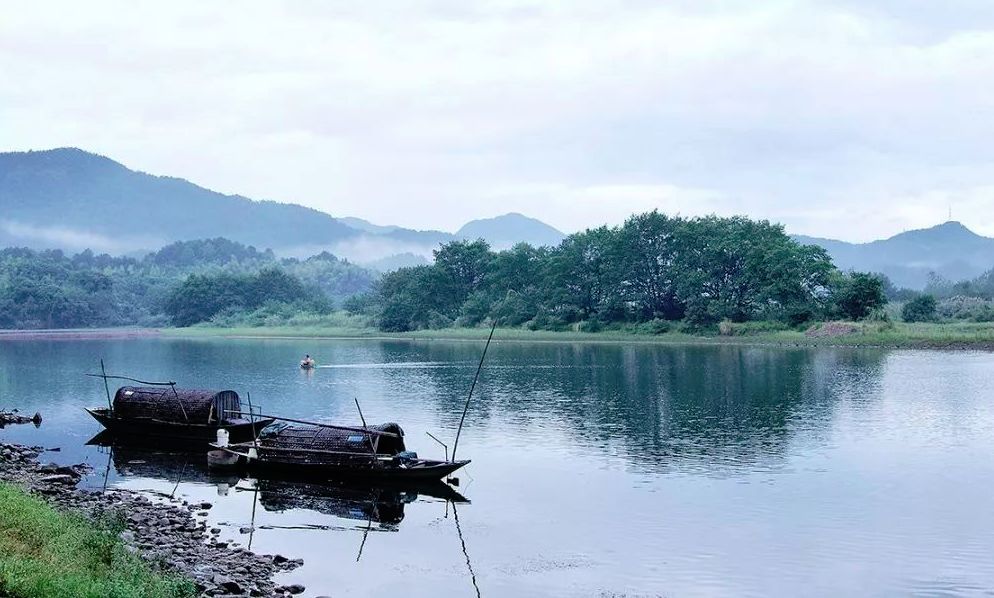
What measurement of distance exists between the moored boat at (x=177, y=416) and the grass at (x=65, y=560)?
17730 mm

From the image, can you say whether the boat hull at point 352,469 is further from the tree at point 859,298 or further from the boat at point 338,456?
the tree at point 859,298

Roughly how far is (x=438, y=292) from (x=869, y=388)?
95.9 m

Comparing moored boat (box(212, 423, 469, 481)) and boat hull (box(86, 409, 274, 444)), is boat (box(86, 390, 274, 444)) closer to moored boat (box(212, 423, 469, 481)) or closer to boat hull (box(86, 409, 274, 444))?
boat hull (box(86, 409, 274, 444))

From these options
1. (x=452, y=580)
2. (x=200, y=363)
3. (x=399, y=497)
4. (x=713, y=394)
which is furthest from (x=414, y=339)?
(x=452, y=580)

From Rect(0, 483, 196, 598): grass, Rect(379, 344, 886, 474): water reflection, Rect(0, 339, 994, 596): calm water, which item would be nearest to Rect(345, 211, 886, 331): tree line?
Rect(379, 344, 886, 474): water reflection

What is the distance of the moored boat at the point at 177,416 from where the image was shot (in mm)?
42250

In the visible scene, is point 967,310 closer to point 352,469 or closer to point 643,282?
point 643,282

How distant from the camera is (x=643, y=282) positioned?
12862 centimetres

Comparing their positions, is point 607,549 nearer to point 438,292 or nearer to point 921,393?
point 921,393

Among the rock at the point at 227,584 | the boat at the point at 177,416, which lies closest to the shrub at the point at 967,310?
the boat at the point at 177,416

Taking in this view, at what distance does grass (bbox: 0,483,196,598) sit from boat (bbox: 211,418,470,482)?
35.3 feet

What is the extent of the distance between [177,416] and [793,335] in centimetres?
8063

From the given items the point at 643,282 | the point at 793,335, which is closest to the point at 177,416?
the point at 793,335

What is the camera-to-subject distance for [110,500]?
100ft
